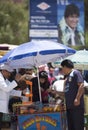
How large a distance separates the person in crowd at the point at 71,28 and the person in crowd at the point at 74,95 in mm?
18367

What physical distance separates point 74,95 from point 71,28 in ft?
63.8

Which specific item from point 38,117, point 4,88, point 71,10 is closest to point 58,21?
point 71,10

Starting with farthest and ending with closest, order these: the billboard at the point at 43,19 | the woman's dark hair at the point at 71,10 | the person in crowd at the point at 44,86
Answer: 1. the woman's dark hair at the point at 71,10
2. the billboard at the point at 43,19
3. the person in crowd at the point at 44,86

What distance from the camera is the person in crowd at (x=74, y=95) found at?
1020 cm

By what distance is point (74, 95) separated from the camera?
10.3m

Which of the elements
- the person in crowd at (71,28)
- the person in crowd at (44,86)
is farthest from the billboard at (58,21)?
the person in crowd at (44,86)

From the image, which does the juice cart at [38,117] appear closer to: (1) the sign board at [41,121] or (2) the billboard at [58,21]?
(1) the sign board at [41,121]

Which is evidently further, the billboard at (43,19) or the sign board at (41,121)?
the billboard at (43,19)

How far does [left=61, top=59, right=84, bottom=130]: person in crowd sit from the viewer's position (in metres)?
10.2

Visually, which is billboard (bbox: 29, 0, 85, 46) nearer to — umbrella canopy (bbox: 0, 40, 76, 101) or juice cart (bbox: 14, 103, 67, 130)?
umbrella canopy (bbox: 0, 40, 76, 101)

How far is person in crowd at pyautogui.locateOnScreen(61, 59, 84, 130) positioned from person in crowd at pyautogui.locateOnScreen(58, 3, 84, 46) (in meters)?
18.4

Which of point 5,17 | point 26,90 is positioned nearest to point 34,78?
point 26,90

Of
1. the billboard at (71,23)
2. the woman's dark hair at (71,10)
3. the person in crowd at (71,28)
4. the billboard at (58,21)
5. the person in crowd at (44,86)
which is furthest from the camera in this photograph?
the person in crowd at (71,28)

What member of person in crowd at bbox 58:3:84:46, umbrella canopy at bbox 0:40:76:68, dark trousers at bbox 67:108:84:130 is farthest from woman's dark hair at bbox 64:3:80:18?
dark trousers at bbox 67:108:84:130
